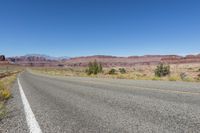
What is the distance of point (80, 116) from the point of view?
4.83 m

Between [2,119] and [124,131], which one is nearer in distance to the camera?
[124,131]

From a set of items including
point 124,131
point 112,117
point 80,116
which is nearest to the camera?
point 124,131

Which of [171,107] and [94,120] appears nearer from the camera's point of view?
[94,120]

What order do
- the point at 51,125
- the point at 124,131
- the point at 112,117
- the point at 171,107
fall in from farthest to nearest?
1. the point at 171,107
2. the point at 112,117
3. the point at 51,125
4. the point at 124,131

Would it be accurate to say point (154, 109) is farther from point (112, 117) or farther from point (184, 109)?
point (112, 117)

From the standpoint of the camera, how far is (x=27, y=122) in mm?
4555

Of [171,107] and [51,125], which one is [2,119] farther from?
[171,107]

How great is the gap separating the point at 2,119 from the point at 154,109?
385 centimetres

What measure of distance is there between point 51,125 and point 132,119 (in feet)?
5.61

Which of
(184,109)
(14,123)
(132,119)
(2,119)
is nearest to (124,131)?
(132,119)

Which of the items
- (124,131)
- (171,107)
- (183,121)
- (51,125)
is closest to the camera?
(124,131)

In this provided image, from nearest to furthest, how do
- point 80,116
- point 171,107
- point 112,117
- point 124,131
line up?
point 124,131
point 112,117
point 80,116
point 171,107

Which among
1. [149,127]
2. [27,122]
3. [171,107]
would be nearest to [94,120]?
[149,127]

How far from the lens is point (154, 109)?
5098 mm
